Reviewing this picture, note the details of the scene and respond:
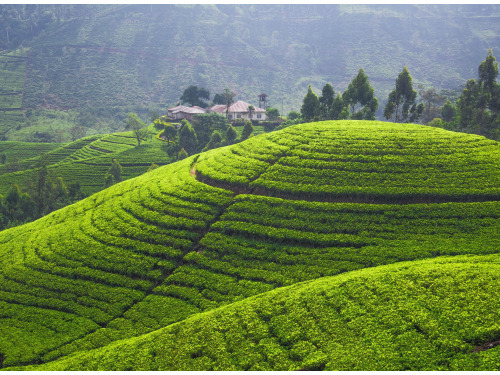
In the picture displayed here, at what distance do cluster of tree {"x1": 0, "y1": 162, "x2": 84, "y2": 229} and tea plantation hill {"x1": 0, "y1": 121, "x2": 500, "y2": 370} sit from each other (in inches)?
822

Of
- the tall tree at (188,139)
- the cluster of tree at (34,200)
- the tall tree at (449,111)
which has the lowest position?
the cluster of tree at (34,200)

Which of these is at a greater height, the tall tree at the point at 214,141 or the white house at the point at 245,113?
the white house at the point at 245,113

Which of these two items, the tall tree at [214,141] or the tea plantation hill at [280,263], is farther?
the tall tree at [214,141]

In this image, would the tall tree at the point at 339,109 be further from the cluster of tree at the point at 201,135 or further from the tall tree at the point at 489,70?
the tall tree at the point at 489,70

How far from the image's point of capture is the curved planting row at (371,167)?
36.0 metres

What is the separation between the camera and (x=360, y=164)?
3984 cm

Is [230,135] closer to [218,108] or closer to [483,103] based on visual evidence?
[218,108]

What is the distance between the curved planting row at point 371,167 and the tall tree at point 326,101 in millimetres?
22649

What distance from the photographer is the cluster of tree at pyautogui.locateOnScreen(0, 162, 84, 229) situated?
204ft

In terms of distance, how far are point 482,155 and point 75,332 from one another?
40.5 meters

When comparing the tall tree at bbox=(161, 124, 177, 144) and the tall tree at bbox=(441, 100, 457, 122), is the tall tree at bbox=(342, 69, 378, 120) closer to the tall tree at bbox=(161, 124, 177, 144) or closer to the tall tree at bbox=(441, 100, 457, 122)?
the tall tree at bbox=(441, 100, 457, 122)

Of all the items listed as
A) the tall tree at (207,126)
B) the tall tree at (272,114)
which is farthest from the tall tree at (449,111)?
the tall tree at (207,126)

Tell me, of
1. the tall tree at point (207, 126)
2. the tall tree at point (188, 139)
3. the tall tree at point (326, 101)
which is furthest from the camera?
the tall tree at point (207, 126)

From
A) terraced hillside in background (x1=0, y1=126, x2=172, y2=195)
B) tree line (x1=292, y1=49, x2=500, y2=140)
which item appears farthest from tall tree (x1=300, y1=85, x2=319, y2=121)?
terraced hillside in background (x1=0, y1=126, x2=172, y2=195)
